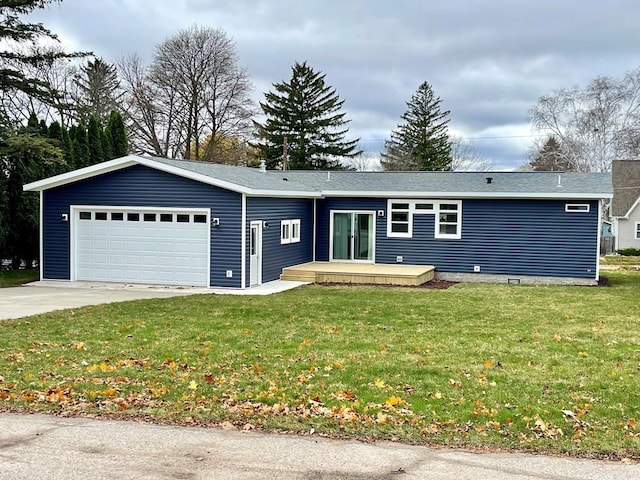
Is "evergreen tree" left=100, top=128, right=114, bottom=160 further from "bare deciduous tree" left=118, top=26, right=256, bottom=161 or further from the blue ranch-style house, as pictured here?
"bare deciduous tree" left=118, top=26, right=256, bottom=161

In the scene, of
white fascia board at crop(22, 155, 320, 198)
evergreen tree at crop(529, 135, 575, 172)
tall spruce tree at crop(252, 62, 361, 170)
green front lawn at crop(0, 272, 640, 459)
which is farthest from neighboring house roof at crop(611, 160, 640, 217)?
green front lawn at crop(0, 272, 640, 459)

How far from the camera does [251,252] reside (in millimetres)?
16922

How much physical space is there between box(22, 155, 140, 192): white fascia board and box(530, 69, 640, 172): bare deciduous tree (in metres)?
33.7

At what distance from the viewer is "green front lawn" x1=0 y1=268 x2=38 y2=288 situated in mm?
17609

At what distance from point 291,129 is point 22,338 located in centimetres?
3846


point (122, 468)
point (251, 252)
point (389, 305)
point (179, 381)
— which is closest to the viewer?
point (122, 468)

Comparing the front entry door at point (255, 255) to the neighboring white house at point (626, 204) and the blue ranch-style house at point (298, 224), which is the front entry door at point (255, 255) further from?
the neighboring white house at point (626, 204)

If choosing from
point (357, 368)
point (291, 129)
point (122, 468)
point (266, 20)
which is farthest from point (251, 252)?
point (291, 129)

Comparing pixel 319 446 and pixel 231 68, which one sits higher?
pixel 231 68

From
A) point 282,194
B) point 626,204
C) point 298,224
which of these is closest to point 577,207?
point 298,224

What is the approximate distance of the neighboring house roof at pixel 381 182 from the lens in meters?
16.7

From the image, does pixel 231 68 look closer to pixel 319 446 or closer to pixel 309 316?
pixel 309 316

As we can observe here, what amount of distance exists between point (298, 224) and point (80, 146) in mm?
8611

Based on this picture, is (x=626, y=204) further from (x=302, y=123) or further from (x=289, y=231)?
(x=289, y=231)
